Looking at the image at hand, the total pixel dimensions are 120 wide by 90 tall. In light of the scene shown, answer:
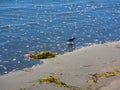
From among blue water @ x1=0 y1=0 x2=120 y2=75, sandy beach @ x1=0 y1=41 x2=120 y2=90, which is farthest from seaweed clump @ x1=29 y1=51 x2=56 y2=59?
blue water @ x1=0 y1=0 x2=120 y2=75

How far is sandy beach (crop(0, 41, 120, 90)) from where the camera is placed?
1448 cm

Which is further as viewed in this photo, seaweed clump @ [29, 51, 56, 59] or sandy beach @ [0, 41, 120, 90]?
seaweed clump @ [29, 51, 56, 59]

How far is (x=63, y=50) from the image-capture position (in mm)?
21234

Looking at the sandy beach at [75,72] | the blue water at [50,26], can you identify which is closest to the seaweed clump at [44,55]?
the sandy beach at [75,72]

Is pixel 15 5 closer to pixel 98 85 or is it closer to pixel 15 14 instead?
pixel 15 14

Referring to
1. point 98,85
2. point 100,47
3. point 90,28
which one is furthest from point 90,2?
point 98,85

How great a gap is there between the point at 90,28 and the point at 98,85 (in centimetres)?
1340

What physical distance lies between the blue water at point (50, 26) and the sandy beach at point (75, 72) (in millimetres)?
1264

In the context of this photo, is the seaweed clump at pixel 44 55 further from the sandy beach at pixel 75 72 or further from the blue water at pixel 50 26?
the blue water at pixel 50 26

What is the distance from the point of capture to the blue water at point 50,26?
21.2m

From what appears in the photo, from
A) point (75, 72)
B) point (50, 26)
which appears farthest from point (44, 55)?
point (50, 26)

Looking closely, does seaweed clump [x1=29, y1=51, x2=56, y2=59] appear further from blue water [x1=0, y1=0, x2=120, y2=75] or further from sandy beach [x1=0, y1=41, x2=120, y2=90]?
blue water [x1=0, y1=0, x2=120, y2=75]

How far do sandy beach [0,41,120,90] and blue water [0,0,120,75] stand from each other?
1264 millimetres

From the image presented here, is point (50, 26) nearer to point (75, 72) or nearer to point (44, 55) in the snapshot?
point (44, 55)
